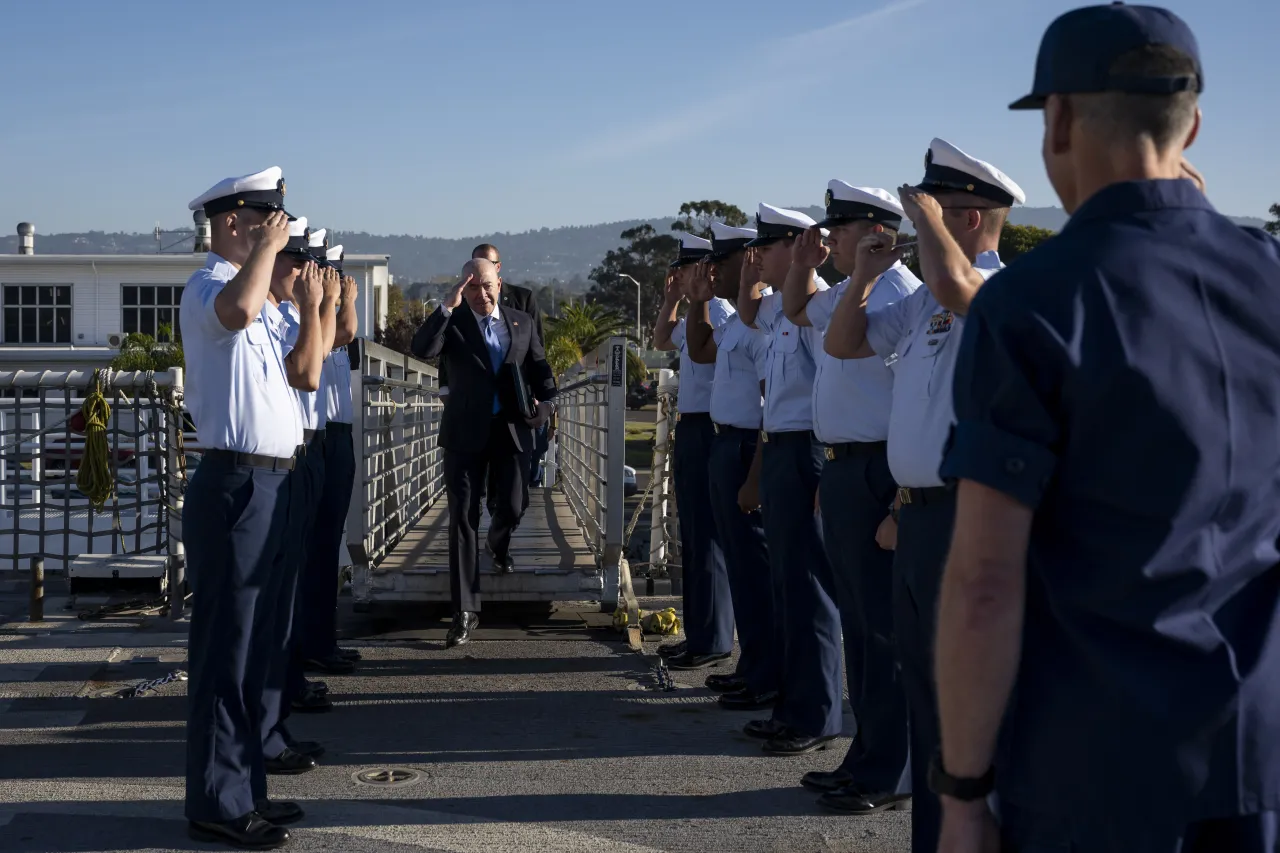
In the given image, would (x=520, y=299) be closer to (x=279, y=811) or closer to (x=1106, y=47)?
(x=279, y=811)

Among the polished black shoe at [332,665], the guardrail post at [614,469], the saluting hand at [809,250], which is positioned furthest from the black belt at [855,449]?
the polished black shoe at [332,665]

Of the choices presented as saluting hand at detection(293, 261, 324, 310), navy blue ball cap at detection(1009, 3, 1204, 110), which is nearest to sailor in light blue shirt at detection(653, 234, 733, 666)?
saluting hand at detection(293, 261, 324, 310)

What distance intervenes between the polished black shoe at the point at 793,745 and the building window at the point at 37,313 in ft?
186

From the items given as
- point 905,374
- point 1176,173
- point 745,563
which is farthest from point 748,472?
point 1176,173

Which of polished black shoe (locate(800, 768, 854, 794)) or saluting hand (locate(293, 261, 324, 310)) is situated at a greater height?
saluting hand (locate(293, 261, 324, 310))

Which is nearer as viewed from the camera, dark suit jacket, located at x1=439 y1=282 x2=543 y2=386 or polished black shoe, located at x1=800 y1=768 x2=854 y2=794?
polished black shoe, located at x1=800 y1=768 x2=854 y2=794

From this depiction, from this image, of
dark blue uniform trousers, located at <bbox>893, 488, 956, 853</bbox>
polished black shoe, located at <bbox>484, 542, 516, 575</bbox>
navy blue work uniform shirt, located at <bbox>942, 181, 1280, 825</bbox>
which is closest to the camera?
navy blue work uniform shirt, located at <bbox>942, 181, 1280, 825</bbox>

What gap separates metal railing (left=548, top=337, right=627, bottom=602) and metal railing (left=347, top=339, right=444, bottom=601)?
1366 millimetres

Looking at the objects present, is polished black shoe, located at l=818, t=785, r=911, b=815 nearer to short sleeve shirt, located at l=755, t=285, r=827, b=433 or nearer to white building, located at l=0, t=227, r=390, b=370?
short sleeve shirt, located at l=755, t=285, r=827, b=433

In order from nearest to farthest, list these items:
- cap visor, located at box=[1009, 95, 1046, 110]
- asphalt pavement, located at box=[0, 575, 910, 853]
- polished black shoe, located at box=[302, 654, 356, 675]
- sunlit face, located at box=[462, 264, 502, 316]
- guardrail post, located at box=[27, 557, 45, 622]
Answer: cap visor, located at box=[1009, 95, 1046, 110] < asphalt pavement, located at box=[0, 575, 910, 853] < polished black shoe, located at box=[302, 654, 356, 675] < sunlit face, located at box=[462, 264, 502, 316] < guardrail post, located at box=[27, 557, 45, 622]

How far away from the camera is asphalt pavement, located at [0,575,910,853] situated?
453 cm

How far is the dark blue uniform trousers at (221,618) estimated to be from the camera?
4316 millimetres

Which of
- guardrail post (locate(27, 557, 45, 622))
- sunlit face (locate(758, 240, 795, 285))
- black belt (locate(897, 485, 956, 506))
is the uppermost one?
sunlit face (locate(758, 240, 795, 285))

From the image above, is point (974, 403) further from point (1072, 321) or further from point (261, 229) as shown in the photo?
point (261, 229)
